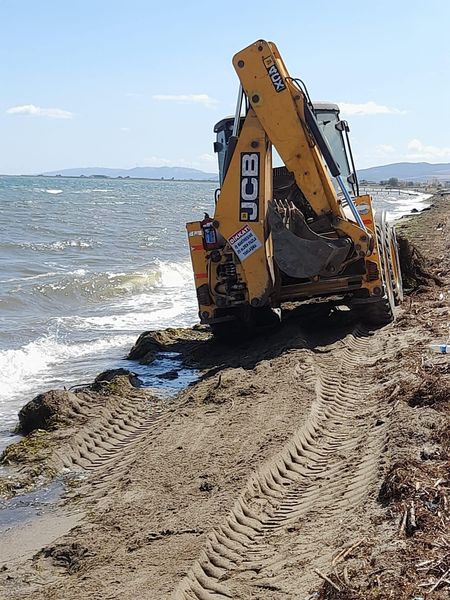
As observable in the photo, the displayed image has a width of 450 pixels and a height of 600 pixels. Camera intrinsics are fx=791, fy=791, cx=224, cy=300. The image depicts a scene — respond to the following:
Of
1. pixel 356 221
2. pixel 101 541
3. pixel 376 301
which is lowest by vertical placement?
pixel 101 541

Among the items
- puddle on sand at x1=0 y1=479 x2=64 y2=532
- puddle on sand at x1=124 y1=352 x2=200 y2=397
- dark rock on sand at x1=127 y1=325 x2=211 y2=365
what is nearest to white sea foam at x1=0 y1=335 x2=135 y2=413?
dark rock on sand at x1=127 y1=325 x2=211 y2=365

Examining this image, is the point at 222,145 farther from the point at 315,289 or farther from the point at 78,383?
the point at 78,383

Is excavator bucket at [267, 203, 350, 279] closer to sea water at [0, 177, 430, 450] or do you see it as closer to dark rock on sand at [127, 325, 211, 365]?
sea water at [0, 177, 430, 450]

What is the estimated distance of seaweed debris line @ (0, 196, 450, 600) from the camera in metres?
3.83

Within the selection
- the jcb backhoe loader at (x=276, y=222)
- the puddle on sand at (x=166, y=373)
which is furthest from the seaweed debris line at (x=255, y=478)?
the jcb backhoe loader at (x=276, y=222)

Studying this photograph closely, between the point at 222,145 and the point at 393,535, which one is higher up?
the point at 222,145

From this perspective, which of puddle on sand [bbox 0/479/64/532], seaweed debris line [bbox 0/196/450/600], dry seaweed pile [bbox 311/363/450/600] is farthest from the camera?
puddle on sand [bbox 0/479/64/532]

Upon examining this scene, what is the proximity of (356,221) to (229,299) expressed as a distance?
1742 mm

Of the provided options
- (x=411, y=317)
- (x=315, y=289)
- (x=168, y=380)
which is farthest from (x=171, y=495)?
(x=411, y=317)

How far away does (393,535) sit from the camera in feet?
12.6

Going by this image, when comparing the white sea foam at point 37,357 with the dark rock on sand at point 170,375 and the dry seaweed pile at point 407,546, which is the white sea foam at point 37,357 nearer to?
the dark rock on sand at point 170,375

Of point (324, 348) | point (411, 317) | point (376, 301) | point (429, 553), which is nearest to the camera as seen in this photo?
point (429, 553)

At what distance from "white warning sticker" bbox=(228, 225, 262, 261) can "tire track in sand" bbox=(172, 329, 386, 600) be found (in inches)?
93.5

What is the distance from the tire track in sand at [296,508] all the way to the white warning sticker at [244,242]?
7.79 feet
